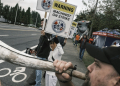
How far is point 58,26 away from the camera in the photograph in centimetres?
353

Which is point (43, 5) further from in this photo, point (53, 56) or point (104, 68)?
point (104, 68)

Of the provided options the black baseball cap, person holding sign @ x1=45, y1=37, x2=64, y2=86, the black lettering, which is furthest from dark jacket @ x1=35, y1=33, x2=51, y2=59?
the black baseball cap

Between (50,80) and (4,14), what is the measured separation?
75.7m

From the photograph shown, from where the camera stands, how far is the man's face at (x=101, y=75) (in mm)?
802

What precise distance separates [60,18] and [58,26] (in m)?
0.27

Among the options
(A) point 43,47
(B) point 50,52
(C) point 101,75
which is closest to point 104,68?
(C) point 101,75

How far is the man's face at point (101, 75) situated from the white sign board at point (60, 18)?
8.94 feet

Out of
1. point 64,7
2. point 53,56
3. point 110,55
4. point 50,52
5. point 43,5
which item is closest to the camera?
point 110,55

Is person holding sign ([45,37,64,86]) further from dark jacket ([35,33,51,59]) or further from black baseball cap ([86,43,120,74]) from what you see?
black baseball cap ([86,43,120,74])

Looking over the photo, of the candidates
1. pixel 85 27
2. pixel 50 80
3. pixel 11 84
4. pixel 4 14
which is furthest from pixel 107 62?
pixel 4 14

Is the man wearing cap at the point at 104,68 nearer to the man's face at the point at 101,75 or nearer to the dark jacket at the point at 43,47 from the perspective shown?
the man's face at the point at 101,75

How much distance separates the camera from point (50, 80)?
2668 millimetres

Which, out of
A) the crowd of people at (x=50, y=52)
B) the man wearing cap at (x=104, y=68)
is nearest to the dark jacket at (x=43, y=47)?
the crowd of people at (x=50, y=52)

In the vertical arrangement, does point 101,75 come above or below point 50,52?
above
